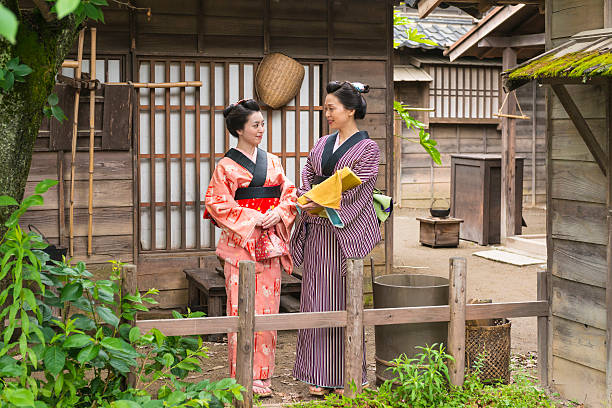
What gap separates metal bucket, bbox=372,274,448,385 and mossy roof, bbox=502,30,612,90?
1359 mm

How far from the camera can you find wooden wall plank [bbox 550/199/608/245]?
464 centimetres

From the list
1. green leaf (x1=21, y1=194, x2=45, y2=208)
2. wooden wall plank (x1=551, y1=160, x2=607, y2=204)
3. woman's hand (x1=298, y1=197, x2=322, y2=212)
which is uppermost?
wooden wall plank (x1=551, y1=160, x2=607, y2=204)

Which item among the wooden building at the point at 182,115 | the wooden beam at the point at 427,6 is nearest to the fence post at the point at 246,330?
the wooden building at the point at 182,115

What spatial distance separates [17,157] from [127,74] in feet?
11.9

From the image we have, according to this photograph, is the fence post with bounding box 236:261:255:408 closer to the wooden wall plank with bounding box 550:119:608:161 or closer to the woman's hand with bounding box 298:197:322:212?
the woman's hand with bounding box 298:197:322:212

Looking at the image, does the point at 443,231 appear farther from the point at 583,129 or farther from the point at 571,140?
the point at 583,129

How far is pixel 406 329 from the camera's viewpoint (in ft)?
16.0

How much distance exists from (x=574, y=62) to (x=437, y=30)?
45.4ft

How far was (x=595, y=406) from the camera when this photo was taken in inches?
186

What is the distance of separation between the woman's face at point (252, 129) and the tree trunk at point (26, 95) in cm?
170

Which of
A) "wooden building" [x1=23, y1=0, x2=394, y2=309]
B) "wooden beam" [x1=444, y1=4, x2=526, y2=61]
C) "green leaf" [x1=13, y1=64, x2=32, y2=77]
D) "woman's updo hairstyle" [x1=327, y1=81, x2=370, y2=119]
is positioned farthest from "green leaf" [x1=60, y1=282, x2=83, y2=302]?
"wooden beam" [x1=444, y1=4, x2=526, y2=61]

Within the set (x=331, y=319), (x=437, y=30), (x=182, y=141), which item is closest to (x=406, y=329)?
(x=331, y=319)

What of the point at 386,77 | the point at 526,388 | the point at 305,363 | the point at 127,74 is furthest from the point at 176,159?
the point at 526,388

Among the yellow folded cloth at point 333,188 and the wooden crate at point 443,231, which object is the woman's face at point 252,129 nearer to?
the yellow folded cloth at point 333,188
